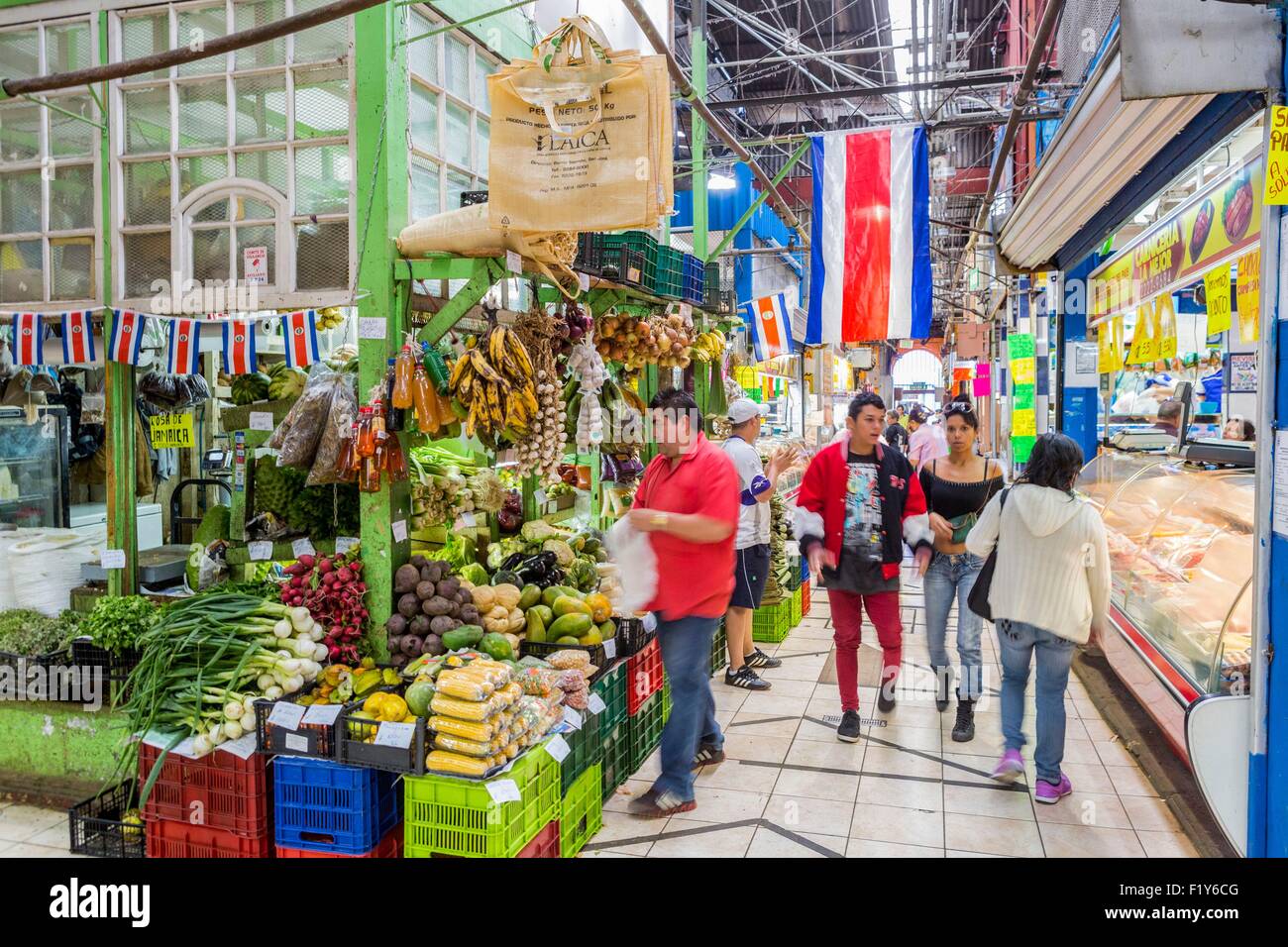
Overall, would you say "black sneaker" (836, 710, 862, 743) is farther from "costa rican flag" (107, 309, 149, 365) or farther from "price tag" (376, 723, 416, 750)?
"costa rican flag" (107, 309, 149, 365)

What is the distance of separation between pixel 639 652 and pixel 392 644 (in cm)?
135

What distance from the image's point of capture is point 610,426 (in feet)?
18.9

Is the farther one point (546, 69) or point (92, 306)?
point (92, 306)

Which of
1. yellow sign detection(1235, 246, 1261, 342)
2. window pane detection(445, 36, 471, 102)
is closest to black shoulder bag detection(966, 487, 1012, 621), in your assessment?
yellow sign detection(1235, 246, 1261, 342)

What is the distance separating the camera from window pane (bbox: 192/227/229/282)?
443cm

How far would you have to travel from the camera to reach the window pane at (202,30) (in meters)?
4.37

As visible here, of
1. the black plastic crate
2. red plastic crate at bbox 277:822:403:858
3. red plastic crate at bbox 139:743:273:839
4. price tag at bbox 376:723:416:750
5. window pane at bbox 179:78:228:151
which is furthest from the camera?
window pane at bbox 179:78:228:151

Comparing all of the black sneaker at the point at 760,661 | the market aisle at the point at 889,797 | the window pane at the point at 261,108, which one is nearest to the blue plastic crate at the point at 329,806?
the market aisle at the point at 889,797

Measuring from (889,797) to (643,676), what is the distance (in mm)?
1392

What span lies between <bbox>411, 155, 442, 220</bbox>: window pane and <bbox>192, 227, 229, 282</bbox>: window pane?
0.93 m
